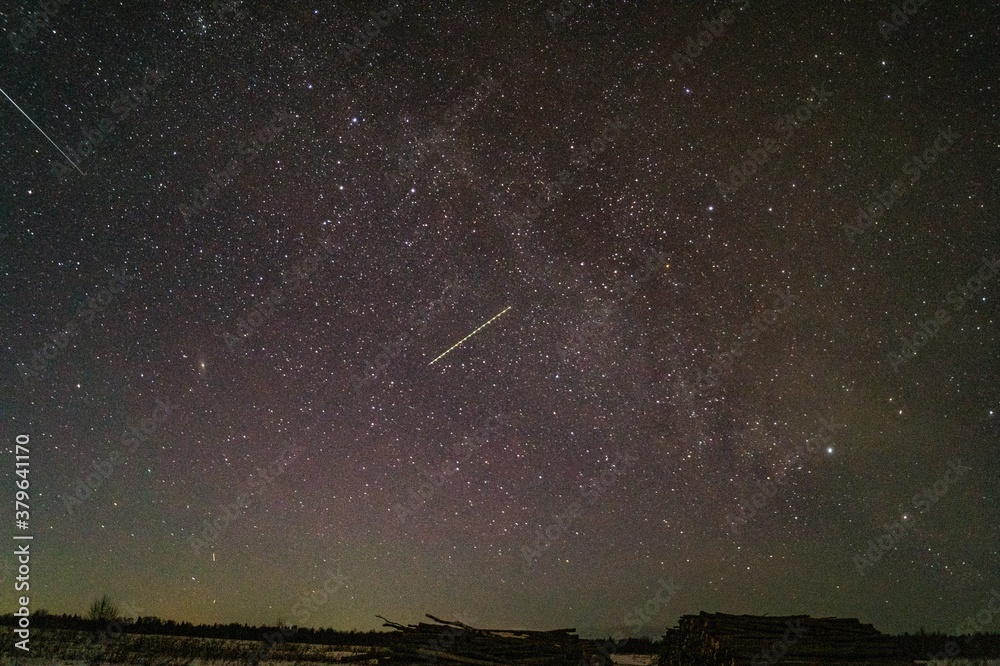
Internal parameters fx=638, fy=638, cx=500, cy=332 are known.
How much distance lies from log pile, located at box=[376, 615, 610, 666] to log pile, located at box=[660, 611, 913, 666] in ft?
7.16

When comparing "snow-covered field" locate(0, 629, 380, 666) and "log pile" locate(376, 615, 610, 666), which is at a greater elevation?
"log pile" locate(376, 615, 610, 666)

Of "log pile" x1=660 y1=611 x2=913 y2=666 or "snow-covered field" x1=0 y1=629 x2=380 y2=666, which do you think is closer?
"log pile" x1=660 y1=611 x2=913 y2=666

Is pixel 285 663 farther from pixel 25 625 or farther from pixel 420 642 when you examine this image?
pixel 25 625

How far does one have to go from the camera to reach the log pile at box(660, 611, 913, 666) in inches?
413

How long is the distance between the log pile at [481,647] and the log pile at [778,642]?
2.18 metres

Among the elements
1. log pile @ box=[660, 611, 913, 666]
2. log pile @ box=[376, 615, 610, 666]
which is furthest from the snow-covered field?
log pile @ box=[660, 611, 913, 666]

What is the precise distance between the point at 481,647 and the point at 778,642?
517 cm

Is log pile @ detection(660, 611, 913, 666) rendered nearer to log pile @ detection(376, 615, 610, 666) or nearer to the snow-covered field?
log pile @ detection(376, 615, 610, 666)

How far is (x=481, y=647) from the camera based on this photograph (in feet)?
36.6

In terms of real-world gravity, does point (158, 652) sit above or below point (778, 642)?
below

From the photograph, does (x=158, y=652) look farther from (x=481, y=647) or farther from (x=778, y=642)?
(x=778, y=642)

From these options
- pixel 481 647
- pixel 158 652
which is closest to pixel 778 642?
pixel 481 647

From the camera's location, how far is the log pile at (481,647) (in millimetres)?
10562

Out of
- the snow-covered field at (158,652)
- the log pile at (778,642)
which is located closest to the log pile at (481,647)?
the log pile at (778,642)
